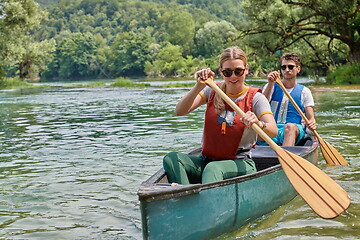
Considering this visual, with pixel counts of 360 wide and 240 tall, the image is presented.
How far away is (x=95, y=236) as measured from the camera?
4012mm

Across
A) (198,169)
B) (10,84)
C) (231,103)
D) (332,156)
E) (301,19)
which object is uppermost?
(301,19)

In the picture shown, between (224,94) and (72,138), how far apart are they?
6421 millimetres

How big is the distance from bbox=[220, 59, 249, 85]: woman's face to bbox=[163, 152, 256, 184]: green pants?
2.14 ft

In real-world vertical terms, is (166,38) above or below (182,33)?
below

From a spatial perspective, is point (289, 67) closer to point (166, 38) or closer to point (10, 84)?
point (10, 84)

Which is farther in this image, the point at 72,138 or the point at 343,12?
the point at 343,12

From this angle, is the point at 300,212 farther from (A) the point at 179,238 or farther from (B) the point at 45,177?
(B) the point at 45,177

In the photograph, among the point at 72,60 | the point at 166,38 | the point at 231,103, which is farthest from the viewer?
the point at 166,38

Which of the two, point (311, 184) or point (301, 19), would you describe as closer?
point (311, 184)

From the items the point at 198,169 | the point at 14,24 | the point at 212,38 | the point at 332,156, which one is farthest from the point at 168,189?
the point at 212,38

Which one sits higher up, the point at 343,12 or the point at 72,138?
the point at 343,12

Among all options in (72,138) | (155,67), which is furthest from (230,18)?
(72,138)

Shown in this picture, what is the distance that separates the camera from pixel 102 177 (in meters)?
6.20

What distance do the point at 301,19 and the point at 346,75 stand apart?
3.59 metres
